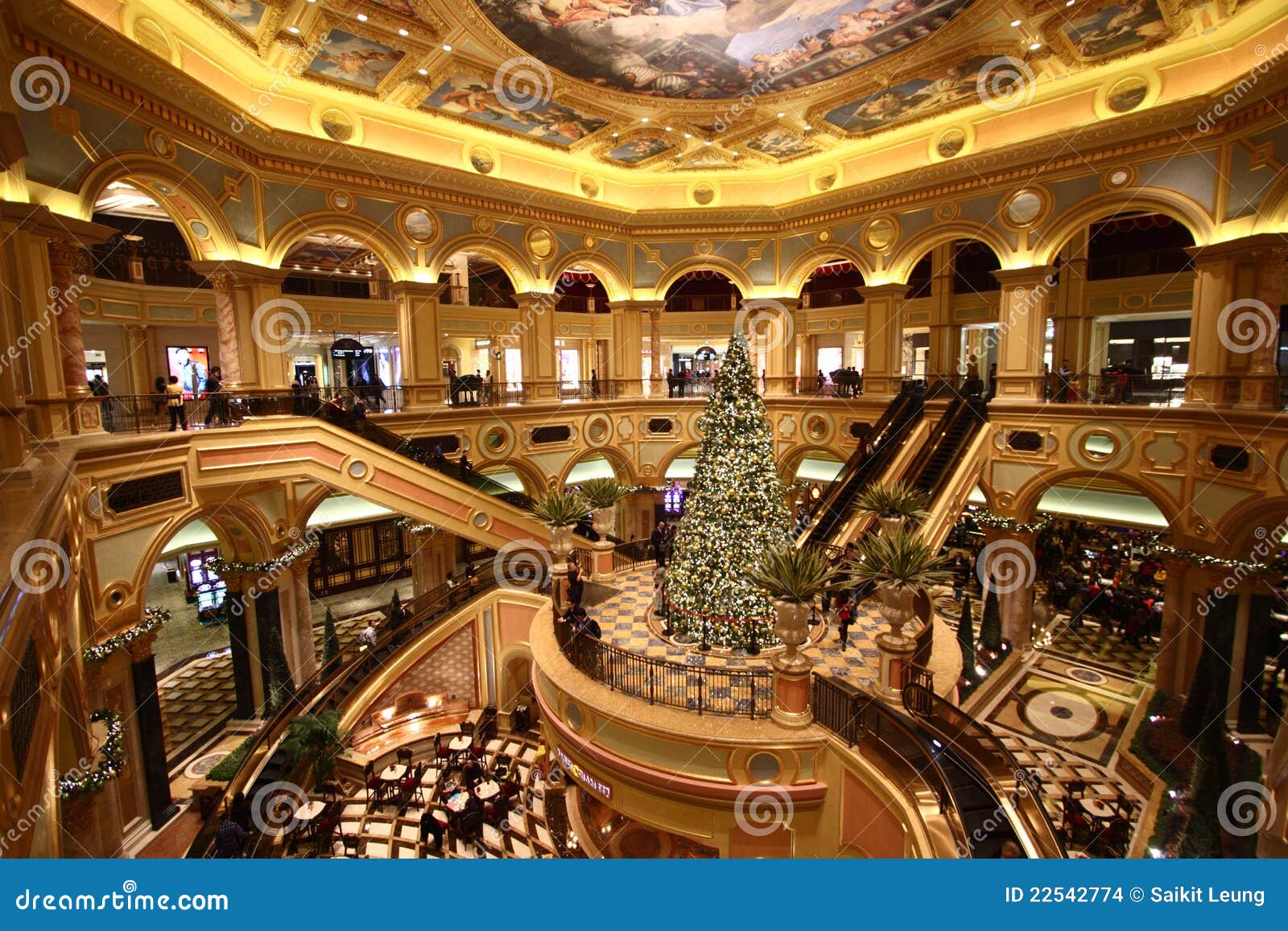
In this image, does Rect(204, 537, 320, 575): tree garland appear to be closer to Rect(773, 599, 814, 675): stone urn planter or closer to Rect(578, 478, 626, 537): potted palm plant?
Rect(578, 478, 626, 537): potted palm plant

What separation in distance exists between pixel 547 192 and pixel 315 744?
43.7 ft

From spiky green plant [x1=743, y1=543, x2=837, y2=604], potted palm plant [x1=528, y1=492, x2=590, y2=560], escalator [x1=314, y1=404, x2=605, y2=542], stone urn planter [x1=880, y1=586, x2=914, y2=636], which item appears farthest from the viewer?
escalator [x1=314, y1=404, x2=605, y2=542]

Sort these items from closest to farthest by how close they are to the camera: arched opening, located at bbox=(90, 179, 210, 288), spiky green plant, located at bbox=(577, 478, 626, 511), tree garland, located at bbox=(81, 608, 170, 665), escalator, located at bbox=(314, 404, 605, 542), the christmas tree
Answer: tree garland, located at bbox=(81, 608, 170, 665) → the christmas tree → escalator, located at bbox=(314, 404, 605, 542) → spiky green plant, located at bbox=(577, 478, 626, 511) → arched opening, located at bbox=(90, 179, 210, 288)

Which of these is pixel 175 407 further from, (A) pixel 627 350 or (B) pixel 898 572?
(A) pixel 627 350

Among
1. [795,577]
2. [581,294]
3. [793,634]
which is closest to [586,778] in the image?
[793,634]

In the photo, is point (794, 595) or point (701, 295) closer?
point (794, 595)

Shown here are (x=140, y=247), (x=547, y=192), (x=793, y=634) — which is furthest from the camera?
(x=547, y=192)

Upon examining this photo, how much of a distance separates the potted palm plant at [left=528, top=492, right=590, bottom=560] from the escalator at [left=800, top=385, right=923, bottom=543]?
4.38 m

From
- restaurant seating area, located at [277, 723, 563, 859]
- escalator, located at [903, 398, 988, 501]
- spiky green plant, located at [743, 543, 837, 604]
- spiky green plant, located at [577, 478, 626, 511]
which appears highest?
escalator, located at [903, 398, 988, 501]

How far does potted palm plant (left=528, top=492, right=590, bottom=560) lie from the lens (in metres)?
11.2

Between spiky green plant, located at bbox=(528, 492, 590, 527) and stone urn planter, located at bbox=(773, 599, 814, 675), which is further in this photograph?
spiky green plant, located at bbox=(528, 492, 590, 527)

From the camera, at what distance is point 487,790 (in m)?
11.0

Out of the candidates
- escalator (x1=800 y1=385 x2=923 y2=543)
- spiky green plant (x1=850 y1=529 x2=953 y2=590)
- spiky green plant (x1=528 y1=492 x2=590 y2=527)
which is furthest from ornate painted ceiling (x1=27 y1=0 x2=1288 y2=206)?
spiky green plant (x1=850 y1=529 x2=953 y2=590)

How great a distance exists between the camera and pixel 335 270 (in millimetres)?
20156
